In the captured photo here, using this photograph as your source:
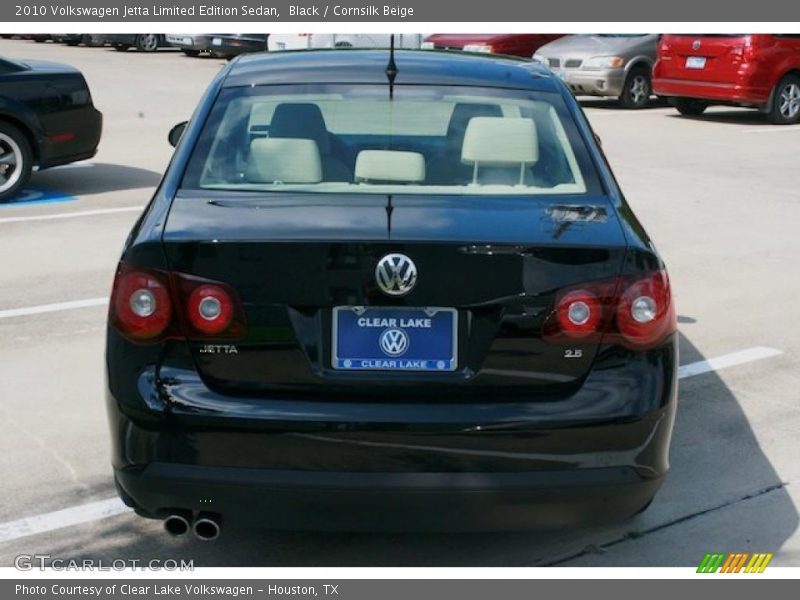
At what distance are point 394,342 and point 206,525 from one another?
788mm

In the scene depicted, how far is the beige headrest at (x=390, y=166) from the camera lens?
458 cm

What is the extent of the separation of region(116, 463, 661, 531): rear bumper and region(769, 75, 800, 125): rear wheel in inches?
652

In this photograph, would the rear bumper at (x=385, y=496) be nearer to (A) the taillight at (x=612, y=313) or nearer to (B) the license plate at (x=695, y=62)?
(A) the taillight at (x=612, y=313)

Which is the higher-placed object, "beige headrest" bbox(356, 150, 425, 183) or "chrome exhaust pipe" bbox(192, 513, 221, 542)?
"beige headrest" bbox(356, 150, 425, 183)

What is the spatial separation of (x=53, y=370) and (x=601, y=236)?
3510 mm

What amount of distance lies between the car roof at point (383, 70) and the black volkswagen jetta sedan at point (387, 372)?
1.08 metres

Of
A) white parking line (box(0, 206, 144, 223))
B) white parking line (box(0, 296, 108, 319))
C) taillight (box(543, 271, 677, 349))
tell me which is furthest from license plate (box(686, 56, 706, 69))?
taillight (box(543, 271, 677, 349))

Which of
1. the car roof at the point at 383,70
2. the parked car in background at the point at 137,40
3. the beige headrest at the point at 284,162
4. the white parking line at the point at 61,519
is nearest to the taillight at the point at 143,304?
the beige headrest at the point at 284,162

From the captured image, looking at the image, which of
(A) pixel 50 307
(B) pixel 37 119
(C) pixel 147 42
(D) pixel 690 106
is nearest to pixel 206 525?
(A) pixel 50 307

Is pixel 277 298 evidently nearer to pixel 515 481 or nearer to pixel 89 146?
pixel 515 481

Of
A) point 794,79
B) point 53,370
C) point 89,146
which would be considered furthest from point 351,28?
point 53,370

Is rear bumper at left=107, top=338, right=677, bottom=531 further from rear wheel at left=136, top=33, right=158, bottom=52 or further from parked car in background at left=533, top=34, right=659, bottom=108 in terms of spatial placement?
rear wheel at left=136, top=33, right=158, bottom=52

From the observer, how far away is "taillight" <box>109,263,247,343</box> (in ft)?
12.4

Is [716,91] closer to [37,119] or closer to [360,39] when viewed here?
[360,39]
